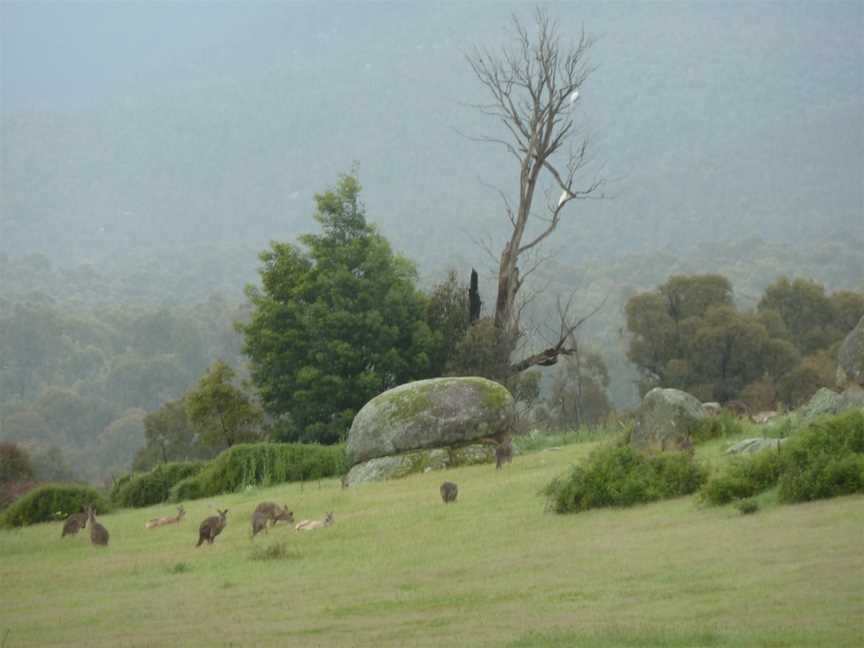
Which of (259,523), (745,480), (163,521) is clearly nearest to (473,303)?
(163,521)

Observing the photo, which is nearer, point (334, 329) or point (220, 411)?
point (220, 411)

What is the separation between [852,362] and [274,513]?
8.84 meters

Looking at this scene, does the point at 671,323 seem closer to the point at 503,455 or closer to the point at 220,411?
the point at 220,411

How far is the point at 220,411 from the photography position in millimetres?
39656

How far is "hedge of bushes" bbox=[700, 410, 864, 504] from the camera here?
12773 mm

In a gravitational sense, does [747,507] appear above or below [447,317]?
below

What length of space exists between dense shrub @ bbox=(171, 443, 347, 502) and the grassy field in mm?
9378

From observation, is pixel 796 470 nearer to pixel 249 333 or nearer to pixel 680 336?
pixel 249 333

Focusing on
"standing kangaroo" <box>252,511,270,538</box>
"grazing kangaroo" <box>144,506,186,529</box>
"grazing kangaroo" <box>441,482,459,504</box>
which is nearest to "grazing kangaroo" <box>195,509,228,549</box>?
"standing kangaroo" <box>252,511,270,538</box>

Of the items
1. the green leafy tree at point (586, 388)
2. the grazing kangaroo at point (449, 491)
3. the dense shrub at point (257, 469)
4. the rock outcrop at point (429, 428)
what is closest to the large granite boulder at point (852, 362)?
the grazing kangaroo at point (449, 491)

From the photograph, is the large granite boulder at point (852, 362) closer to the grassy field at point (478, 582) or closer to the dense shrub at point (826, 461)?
the dense shrub at point (826, 461)

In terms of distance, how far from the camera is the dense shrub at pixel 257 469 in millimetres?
26641

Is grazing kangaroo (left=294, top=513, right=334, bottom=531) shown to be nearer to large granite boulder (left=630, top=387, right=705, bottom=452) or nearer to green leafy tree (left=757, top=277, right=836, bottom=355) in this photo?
large granite boulder (left=630, top=387, right=705, bottom=452)

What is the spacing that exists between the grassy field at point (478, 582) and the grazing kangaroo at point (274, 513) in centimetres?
47
